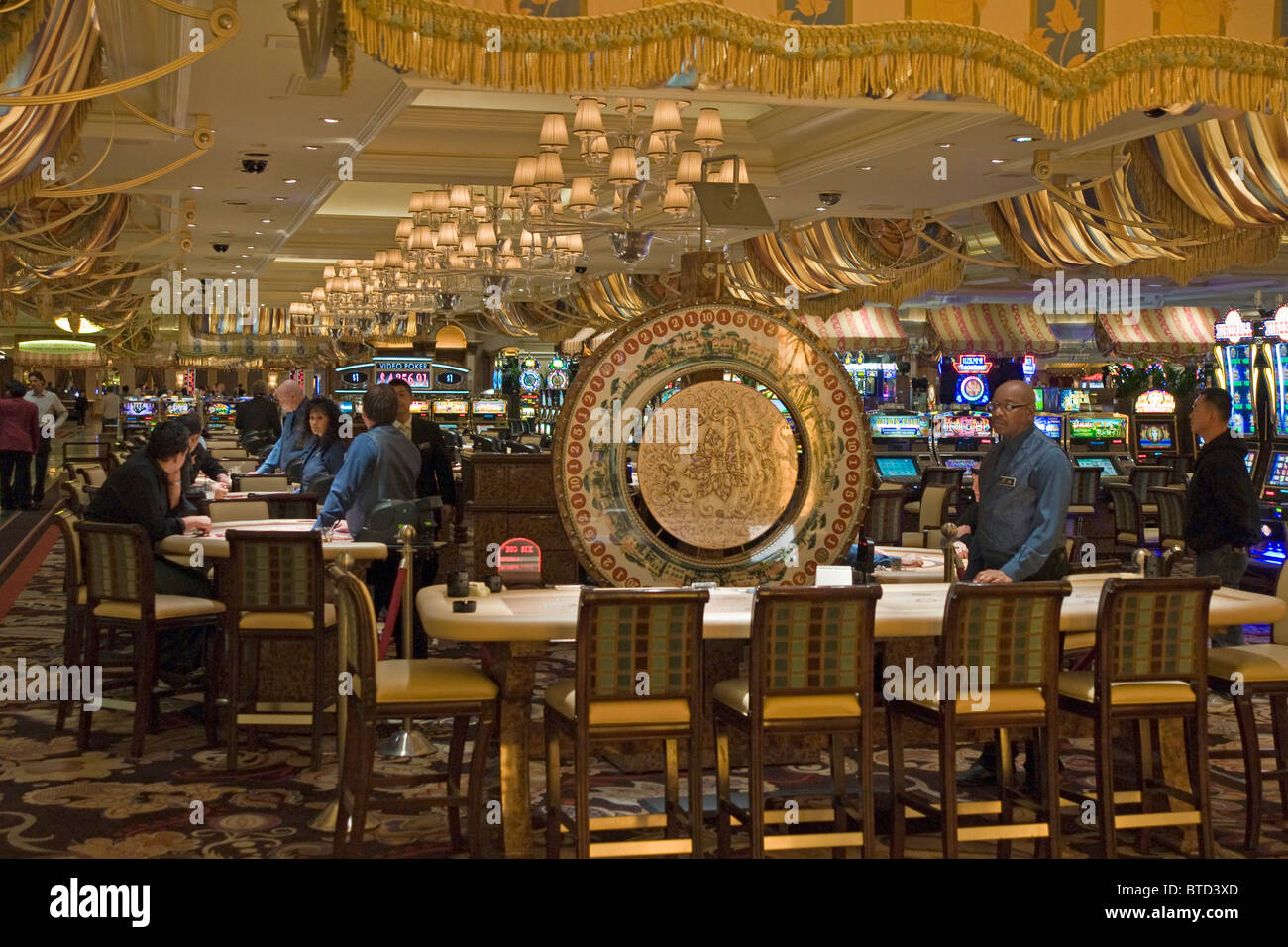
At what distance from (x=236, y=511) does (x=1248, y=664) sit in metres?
5.24

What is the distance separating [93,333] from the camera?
897 inches

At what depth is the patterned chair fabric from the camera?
4.38 metres

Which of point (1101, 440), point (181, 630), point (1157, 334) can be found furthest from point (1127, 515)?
point (181, 630)

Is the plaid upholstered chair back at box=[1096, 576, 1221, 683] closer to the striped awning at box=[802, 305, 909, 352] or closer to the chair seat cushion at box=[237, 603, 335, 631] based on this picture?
the chair seat cushion at box=[237, 603, 335, 631]

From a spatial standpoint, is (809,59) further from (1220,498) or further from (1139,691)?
(1220,498)

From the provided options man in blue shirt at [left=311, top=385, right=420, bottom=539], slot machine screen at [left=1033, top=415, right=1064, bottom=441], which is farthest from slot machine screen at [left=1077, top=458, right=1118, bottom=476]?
man in blue shirt at [left=311, top=385, right=420, bottom=539]

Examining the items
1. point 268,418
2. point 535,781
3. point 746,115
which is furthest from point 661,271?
point 535,781

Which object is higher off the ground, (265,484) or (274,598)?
(265,484)

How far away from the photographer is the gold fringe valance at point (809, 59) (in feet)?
13.0

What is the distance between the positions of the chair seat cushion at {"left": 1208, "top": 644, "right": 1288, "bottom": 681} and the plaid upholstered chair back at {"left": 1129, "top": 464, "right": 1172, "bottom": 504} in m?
9.09

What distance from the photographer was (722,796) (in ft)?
15.5

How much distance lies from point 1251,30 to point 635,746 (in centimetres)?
337

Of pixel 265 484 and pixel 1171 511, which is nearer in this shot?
pixel 265 484

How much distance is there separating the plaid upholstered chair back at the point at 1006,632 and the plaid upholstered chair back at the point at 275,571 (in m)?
2.78
